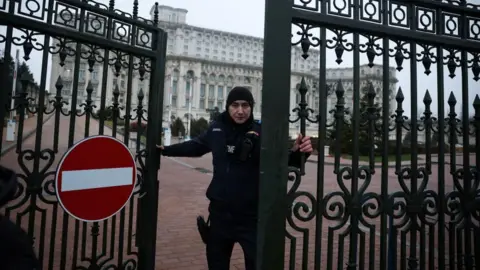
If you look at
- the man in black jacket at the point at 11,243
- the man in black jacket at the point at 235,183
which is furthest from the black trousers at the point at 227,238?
the man in black jacket at the point at 11,243

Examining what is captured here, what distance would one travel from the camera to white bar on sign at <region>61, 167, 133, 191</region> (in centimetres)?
223

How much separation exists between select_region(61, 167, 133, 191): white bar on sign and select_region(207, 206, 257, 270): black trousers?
0.77 meters

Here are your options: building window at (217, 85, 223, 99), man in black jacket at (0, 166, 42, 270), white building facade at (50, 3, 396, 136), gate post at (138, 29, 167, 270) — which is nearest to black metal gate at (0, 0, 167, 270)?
gate post at (138, 29, 167, 270)

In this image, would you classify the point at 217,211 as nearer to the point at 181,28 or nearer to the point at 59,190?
the point at 59,190

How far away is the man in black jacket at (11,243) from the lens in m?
1.04

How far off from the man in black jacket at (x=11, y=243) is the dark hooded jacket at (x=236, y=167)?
1450 mm

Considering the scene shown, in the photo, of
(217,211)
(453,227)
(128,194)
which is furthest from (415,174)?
(128,194)

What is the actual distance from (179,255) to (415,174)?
3.12 metres

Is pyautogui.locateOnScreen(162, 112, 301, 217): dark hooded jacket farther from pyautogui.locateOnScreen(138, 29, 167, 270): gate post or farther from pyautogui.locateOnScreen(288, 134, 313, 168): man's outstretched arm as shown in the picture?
pyautogui.locateOnScreen(138, 29, 167, 270): gate post

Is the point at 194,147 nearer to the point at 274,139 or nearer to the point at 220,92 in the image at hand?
the point at 274,139

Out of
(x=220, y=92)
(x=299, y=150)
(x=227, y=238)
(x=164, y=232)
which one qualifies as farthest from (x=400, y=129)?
(x=220, y=92)

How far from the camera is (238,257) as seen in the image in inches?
165

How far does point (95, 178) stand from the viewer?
234 centimetres

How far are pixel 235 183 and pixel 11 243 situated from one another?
1.54 metres
